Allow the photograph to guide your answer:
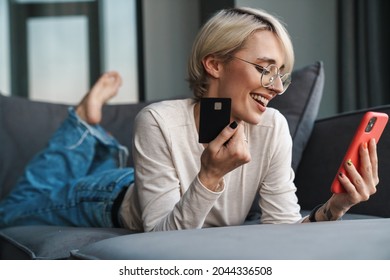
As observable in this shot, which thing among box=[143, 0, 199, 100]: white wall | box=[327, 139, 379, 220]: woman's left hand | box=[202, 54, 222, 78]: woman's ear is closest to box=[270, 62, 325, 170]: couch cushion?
box=[202, 54, 222, 78]: woman's ear

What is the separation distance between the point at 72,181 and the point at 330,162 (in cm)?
77

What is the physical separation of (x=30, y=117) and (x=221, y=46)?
113 centimetres

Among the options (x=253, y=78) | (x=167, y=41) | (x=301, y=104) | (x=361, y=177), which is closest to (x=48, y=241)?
(x=253, y=78)

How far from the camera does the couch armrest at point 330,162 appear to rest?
1874 mm

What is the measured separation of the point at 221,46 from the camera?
163cm

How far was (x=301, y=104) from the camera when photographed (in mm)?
2188

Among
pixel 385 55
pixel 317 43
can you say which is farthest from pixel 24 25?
pixel 385 55

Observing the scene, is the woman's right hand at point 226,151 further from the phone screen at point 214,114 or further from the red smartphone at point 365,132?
the red smartphone at point 365,132

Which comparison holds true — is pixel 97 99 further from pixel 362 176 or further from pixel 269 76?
pixel 362 176

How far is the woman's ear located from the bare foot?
34.7 inches

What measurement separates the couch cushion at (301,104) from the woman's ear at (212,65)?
1.71 ft

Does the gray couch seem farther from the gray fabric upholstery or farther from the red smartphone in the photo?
the red smartphone

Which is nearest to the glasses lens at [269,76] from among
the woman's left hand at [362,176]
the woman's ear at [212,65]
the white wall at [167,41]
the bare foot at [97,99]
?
the woman's ear at [212,65]

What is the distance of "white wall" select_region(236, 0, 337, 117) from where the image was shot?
3.49 m
